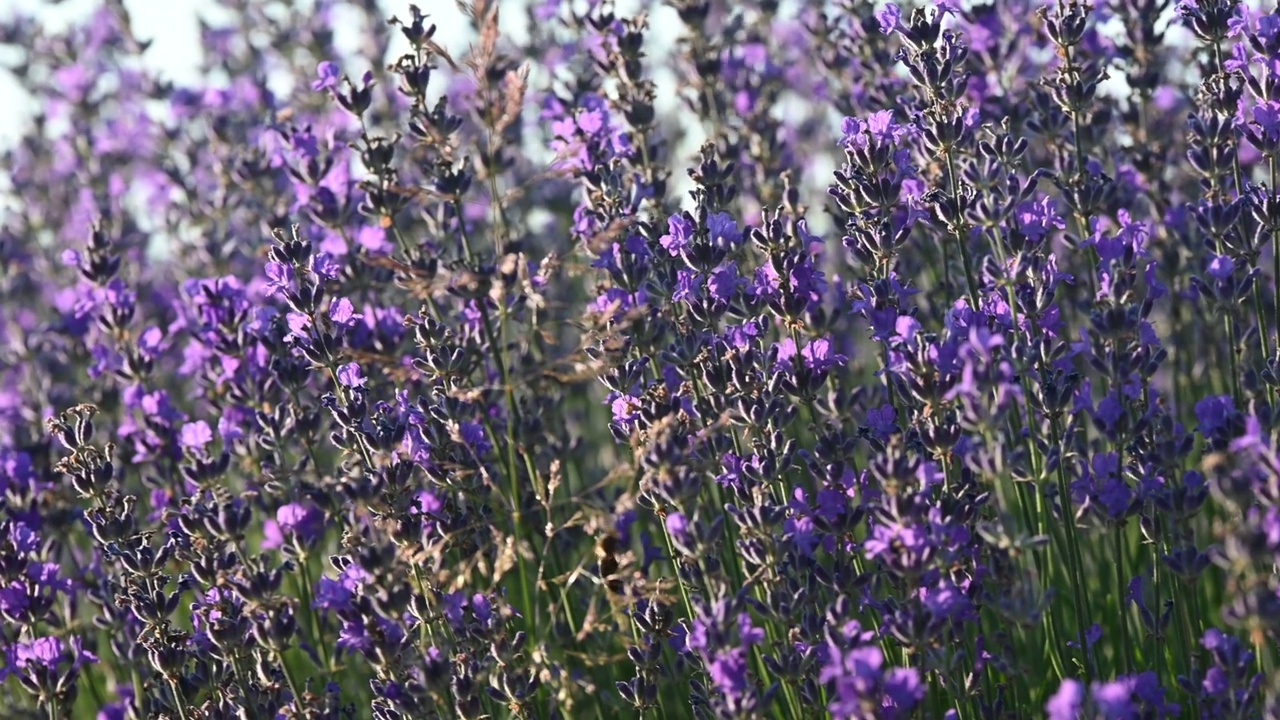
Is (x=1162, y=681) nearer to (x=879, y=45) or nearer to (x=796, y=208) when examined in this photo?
(x=796, y=208)

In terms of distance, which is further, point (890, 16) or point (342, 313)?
point (890, 16)

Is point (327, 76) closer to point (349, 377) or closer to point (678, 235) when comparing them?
point (349, 377)

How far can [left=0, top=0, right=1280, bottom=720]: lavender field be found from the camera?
9.50 ft

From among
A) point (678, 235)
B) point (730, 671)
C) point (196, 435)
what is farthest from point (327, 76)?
point (730, 671)

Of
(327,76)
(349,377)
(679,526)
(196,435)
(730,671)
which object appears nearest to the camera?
(730,671)

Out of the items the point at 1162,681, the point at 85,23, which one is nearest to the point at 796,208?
the point at 1162,681

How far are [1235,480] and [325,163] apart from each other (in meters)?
3.13

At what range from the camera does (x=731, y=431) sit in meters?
3.46

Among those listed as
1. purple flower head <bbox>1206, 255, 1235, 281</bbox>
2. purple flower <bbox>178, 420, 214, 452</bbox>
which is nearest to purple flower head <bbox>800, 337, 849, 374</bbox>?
purple flower head <bbox>1206, 255, 1235, 281</bbox>

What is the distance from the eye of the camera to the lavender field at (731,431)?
2.89 m

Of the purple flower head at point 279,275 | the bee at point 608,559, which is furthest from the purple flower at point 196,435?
the bee at point 608,559

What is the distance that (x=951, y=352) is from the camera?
2930 millimetres

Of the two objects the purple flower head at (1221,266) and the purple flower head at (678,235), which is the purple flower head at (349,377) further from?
the purple flower head at (1221,266)

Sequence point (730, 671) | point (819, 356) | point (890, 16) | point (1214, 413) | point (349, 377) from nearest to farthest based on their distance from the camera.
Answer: point (730, 671), point (1214, 413), point (819, 356), point (349, 377), point (890, 16)
